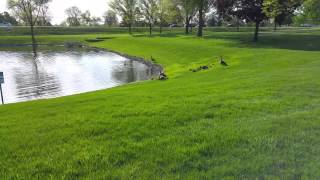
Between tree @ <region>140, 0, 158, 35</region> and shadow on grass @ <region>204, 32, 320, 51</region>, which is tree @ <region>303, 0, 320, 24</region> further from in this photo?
tree @ <region>140, 0, 158, 35</region>

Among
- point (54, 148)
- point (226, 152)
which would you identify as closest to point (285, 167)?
point (226, 152)

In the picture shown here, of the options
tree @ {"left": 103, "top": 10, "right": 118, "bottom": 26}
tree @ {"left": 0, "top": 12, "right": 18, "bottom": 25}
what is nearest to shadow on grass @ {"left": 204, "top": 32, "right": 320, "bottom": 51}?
tree @ {"left": 103, "top": 10, "right": 118, "bottom": 26}

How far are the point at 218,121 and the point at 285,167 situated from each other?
2.56 m

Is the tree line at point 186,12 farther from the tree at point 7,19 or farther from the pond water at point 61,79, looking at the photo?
the pond water at point 61,79

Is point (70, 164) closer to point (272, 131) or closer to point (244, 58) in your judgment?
point (272, 131)

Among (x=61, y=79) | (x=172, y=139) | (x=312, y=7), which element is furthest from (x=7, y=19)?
(x=172, y=139)

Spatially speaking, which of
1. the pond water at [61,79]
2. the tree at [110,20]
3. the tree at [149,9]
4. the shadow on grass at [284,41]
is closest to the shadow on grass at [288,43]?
the shadow on grass at [284,41]

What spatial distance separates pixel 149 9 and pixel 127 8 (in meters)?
5.71

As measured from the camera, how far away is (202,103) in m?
9.59

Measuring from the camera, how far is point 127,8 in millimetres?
85188

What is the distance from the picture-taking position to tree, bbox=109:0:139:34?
3324 inches

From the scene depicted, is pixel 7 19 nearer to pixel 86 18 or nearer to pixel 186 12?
pixel 86 18

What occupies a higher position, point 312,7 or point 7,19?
point 7,19

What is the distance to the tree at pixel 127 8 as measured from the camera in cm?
8444
